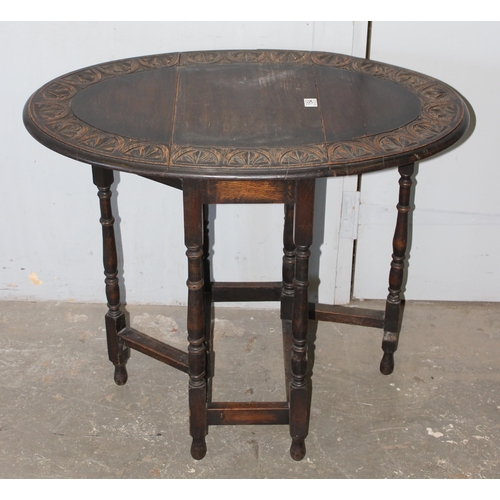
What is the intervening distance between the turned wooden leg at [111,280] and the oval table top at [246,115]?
0.31 meters

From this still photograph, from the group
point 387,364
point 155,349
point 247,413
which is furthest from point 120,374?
point 387,364

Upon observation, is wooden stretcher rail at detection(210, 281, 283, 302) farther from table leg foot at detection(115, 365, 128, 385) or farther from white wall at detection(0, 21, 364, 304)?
table leg foot at detection(115, 365, 128, 385)

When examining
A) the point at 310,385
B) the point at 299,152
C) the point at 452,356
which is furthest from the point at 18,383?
the point at 452,356

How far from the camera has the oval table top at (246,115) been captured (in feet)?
5.95

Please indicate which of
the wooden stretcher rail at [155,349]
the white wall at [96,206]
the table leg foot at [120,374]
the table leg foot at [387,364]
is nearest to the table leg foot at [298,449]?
the wooden stretcher rail at [155,349]

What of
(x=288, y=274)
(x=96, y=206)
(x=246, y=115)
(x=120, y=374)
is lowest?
(x=120, y=374)

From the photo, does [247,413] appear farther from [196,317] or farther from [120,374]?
[120,374]

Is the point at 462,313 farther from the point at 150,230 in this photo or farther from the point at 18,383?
the point at 18,383

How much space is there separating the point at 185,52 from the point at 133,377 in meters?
1.23

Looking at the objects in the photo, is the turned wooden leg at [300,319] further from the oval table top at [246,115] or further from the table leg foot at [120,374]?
the table leg foot at [120,374]

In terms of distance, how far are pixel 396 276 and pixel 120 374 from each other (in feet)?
3.58

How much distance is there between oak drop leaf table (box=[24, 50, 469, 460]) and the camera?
1.83 meters

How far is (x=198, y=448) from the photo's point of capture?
234 cm

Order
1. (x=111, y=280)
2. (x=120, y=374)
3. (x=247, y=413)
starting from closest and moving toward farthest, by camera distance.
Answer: (x=247, y=413), (x=111, y=280), (x=120, y=374)
